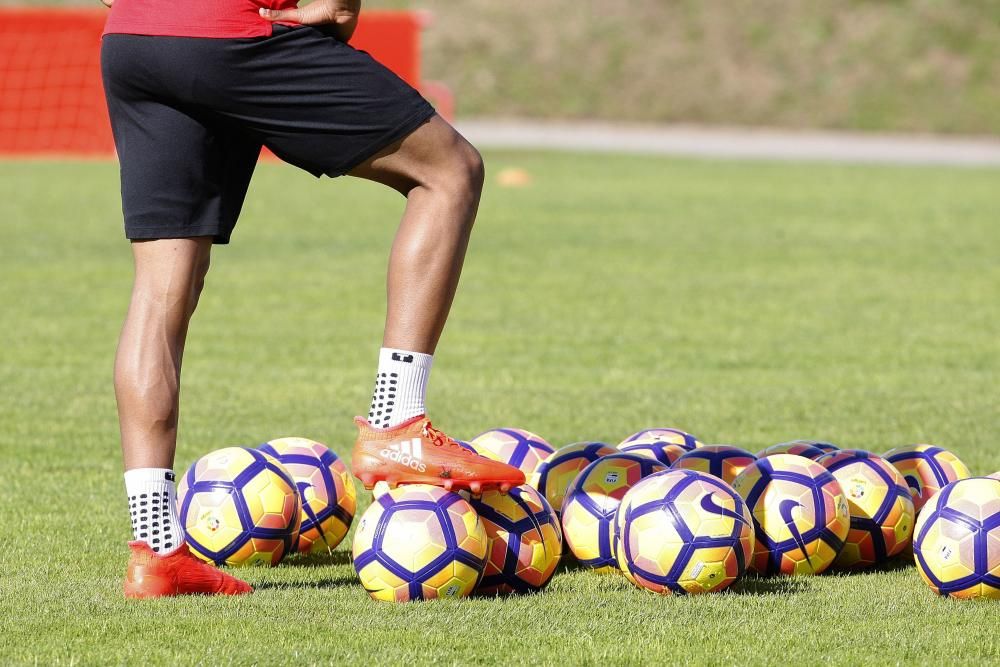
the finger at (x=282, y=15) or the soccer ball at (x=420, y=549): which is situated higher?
the finger at (x=282, y=15)

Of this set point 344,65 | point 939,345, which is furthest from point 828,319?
point 344,65

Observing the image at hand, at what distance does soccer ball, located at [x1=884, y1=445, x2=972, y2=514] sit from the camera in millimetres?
5625

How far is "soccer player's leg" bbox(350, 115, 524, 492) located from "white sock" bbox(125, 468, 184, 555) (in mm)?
564

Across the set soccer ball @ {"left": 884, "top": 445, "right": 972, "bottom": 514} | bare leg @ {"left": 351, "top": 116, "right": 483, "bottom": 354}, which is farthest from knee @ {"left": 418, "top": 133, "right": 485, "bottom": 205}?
soccer ball @ {"left": 884, "top": 445, "right": 972, "bottom": 514}

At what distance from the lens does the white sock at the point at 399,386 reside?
462 centimetres

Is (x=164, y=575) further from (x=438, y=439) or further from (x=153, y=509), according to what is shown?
(x=438, y=439)

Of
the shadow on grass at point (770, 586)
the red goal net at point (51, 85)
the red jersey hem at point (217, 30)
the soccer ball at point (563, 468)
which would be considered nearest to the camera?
the red jersey hem at point (217, 30)

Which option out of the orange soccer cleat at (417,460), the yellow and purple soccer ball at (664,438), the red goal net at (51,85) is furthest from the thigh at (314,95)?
the red goal net at (51,85)

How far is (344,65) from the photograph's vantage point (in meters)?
4.38

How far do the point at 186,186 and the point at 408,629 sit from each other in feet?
4.62

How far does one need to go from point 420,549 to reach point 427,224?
95cm

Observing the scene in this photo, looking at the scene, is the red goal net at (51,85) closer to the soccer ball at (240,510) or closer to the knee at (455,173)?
the soccer ball at (240,510)

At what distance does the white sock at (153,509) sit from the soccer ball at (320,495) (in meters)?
0.89

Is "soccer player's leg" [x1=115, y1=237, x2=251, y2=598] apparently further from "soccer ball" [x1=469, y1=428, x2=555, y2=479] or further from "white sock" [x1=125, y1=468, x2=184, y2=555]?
"soccer ball" [x1=469, y1=428, x2=555, y2=479]
